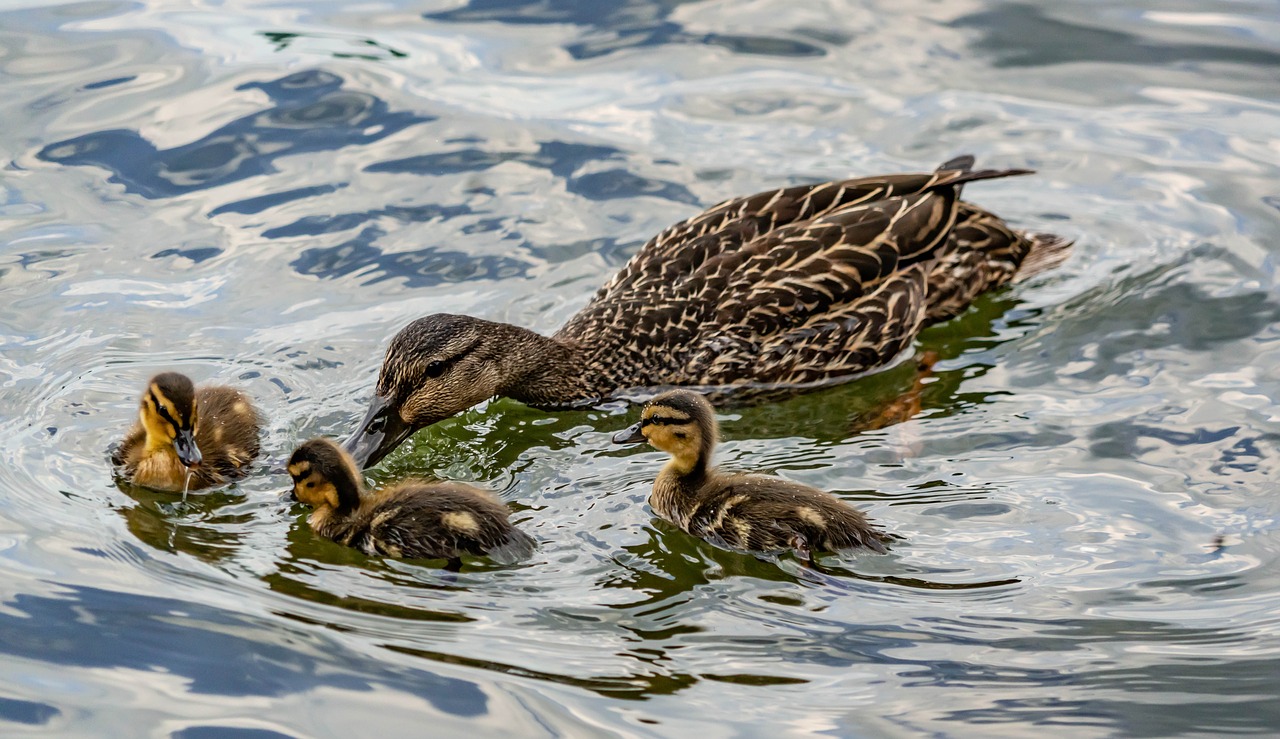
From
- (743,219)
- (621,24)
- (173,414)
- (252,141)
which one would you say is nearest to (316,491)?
(173,414)

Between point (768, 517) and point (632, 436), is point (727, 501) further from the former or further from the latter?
point (632, 436)

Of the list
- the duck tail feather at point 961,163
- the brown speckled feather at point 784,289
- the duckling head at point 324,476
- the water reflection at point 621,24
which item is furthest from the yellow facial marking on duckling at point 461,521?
the water reflection at point 621,24

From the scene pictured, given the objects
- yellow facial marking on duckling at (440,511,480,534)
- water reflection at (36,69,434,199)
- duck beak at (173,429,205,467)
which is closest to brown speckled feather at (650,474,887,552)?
yellow facial marking on duckling at (440,511,480,534)

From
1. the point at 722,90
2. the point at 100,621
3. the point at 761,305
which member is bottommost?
the point at 100,621

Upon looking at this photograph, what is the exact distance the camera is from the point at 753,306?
257 inches

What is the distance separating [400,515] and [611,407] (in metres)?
1.67

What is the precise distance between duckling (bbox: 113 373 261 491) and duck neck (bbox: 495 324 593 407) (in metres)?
1.13

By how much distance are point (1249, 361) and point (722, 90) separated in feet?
12.1

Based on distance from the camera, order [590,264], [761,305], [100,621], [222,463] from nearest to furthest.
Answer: [100,621]
[222,463]
[761,305]
[590,264]

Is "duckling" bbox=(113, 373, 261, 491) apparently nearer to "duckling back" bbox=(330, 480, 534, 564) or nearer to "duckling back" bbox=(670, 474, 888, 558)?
"duckling back" bbox=(330, 480, 534, 564)

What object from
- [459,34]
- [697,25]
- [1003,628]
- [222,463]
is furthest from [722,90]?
[1003,628]

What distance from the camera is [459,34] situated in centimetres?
960

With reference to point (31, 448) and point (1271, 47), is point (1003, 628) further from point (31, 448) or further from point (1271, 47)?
point (1271, 47)

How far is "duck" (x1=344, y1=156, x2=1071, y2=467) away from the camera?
6484 mm
